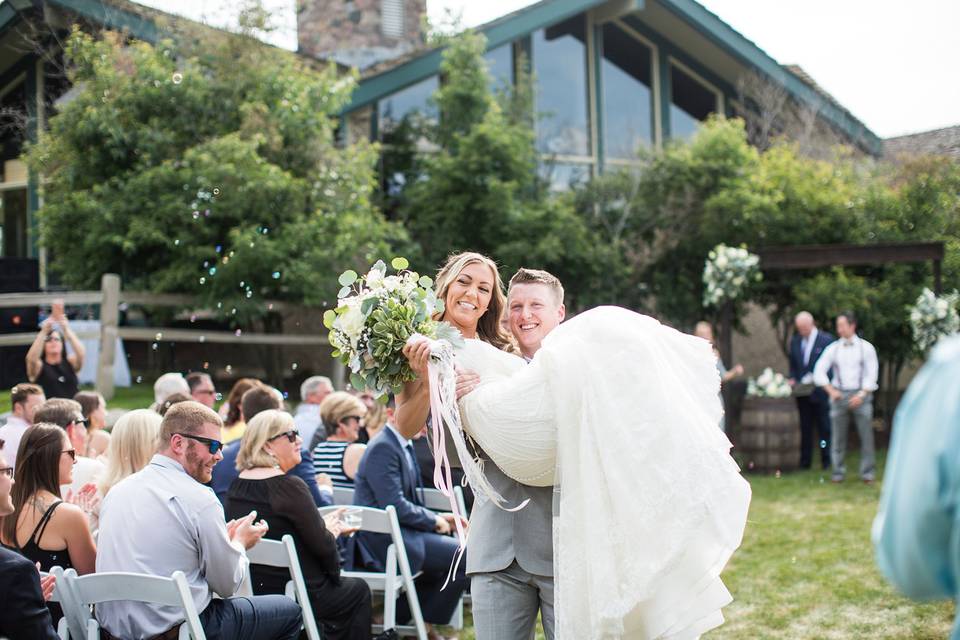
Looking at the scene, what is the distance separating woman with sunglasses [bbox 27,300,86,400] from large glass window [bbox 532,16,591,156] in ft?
33.2

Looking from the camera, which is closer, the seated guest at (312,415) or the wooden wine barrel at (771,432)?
the seated guest at (312,415)

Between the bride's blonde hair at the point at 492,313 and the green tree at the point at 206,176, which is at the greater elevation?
the green tree at the point at 206,176

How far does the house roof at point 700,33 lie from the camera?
16.2 meters

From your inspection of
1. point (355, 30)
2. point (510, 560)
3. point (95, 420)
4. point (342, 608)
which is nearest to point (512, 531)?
point (510, 560)

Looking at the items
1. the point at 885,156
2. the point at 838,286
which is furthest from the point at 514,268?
the point at 885,156

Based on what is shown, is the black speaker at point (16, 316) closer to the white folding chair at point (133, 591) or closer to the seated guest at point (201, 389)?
the seated guest at point (201, 389)

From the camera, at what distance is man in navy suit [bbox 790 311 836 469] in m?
12.5

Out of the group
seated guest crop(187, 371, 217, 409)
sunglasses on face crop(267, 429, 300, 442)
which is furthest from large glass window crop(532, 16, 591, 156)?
sunglasses on face crop(267, 429, 300, 442)

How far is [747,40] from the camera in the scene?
18391 millimetres

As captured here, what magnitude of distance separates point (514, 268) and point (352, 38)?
19.1 feet

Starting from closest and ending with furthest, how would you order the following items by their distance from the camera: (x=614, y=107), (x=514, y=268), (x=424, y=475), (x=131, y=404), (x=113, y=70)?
(x=424, y=475), (x=131, y=404), (x=113, y=70), (x=514, y=268), (x=614, y=107)

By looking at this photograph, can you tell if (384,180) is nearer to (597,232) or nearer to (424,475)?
(597,232)

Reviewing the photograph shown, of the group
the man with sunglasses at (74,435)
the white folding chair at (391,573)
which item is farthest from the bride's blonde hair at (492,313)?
the man with sunglasses at (74,435)

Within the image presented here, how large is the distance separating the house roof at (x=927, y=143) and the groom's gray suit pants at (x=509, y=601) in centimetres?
1567
